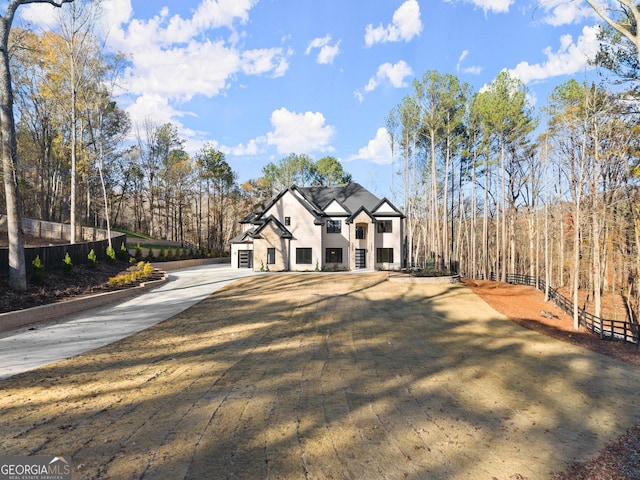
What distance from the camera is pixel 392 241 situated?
Result: 30.8 metres

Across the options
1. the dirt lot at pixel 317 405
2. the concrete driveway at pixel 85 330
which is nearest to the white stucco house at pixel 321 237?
the concrete driveway at pixel 85 330

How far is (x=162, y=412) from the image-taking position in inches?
199

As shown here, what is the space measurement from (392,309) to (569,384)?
8.03 metres

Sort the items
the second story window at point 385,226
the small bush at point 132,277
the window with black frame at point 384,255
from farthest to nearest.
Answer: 1. the second story window at point 385,226
2. the window with black frame at point 384,255
3. the small bush at point 132,277

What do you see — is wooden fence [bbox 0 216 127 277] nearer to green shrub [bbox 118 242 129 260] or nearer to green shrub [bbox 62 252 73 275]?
green shrub [bbox 118 242 129 260]

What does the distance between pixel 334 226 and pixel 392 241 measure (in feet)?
19.0

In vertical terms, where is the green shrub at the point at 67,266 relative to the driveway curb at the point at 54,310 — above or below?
above

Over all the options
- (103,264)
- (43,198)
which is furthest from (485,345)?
(43,198)

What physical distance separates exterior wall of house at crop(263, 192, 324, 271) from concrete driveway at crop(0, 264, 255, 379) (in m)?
12.8

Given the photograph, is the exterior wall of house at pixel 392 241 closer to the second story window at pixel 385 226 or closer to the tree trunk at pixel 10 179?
the second story window at pixel 385 226

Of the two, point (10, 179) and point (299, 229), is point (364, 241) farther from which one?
point (10, 179)

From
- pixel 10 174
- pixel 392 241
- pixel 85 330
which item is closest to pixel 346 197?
pixel 392 241

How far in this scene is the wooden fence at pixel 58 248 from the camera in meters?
13.9

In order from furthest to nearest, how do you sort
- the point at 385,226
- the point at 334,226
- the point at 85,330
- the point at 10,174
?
the point at 334,226, the point at 385,226, the point at 10,174, the point at 85,330
